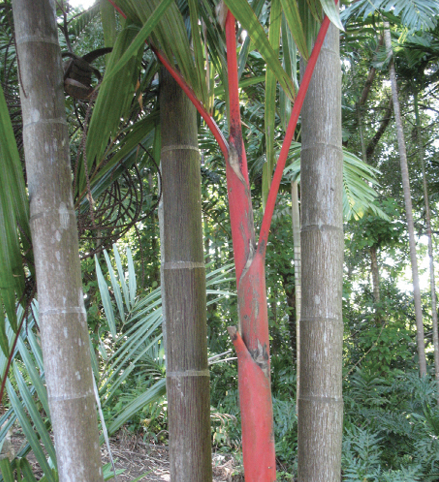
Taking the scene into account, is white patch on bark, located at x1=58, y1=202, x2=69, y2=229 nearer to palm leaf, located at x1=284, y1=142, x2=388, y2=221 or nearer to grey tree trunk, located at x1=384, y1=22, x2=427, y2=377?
palm leaf, located at x1=284, y1=142, x2=388, y2=221

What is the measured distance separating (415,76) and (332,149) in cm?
463

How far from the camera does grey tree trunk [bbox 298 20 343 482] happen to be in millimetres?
847

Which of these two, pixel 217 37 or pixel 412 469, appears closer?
pixel 217 37

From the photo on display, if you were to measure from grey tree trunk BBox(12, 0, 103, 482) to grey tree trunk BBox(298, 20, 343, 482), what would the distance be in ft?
1.36

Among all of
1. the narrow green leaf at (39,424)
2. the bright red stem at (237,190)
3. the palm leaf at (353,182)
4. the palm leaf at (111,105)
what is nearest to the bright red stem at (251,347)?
the bright red stem at (237,190)

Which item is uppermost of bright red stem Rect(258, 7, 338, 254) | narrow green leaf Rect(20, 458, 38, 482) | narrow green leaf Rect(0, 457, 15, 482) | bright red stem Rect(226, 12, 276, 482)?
bright red stem Rect(258, 7, 338, 254)

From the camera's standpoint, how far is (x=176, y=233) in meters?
0.98

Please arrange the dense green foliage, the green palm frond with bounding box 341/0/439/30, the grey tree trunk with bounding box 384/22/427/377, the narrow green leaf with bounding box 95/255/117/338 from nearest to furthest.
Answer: the dense green foliage, the narrow green leaf with bounding box 95/255/117/338, the green palm frond with bounding box 341/0/439/30, the grey tree trunk with bounding box 384/22/427/377

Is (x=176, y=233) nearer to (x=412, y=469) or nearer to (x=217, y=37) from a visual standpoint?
(x=217, y=37)

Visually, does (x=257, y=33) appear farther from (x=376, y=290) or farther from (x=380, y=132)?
(x=380, y=132)

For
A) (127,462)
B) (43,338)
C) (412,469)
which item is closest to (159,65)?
(43,338)

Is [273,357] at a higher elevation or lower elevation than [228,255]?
lower

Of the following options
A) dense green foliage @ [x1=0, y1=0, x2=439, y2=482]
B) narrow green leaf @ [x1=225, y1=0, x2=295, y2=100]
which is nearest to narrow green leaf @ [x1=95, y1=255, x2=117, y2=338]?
dense green foliage @ [x1=0, y1=0, x2=439, y2=482]

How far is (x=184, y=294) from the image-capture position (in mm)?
962
